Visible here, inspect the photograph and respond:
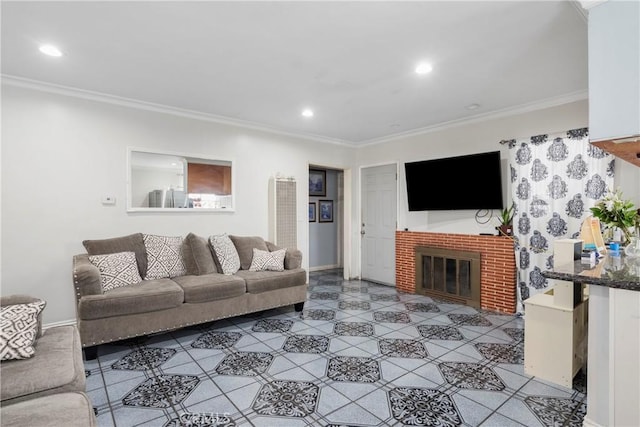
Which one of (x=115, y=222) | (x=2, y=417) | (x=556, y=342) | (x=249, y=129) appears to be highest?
(x=249, y=129)

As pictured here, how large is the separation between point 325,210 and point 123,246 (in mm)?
4129

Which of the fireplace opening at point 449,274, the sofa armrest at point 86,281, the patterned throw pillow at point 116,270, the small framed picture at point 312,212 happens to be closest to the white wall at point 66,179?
the patterned throw pillow at point 116,270

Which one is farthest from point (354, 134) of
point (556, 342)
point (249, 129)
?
point (556, 342)

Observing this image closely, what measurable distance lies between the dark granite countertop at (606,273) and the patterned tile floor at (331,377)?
906 millimetres

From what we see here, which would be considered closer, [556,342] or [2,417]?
[2,417]

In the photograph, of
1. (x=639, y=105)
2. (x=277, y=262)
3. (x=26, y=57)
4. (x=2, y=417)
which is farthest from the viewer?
(x=277, y=262)

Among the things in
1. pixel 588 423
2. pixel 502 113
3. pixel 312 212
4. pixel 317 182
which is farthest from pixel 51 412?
pixel 317 182

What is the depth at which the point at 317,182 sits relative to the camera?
6.84 metres

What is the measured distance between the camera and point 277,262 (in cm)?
414

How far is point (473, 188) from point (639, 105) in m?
2.66

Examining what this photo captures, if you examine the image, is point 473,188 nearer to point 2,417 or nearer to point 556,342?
point 556,342

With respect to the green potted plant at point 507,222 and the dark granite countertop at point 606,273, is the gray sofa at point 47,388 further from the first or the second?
the green potted plant at point 507,222

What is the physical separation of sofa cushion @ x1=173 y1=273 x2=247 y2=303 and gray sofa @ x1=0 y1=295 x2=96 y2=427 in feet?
4.45

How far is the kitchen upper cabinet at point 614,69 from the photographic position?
1.73 m
